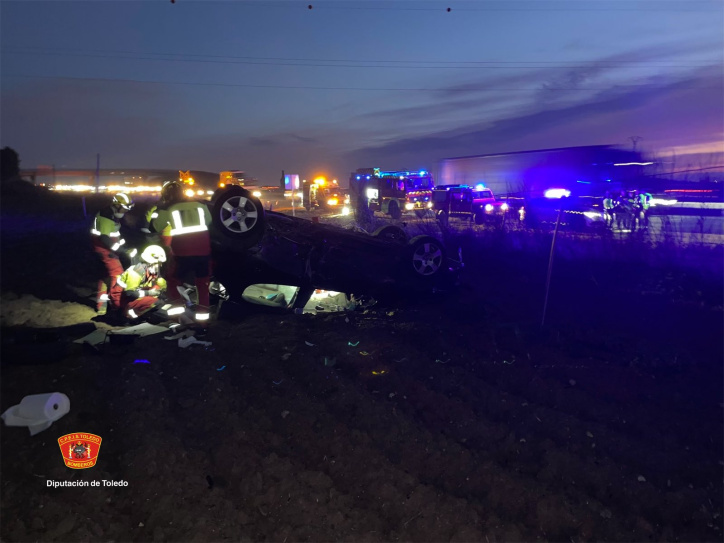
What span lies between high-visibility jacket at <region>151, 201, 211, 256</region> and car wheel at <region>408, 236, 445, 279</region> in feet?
9.50

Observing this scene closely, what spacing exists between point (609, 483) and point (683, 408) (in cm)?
143

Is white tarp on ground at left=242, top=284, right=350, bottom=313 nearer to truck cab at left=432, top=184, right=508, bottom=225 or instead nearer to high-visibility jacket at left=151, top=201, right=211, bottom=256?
high-visibility jacket at left=151, top=201, right=211, bottom=256

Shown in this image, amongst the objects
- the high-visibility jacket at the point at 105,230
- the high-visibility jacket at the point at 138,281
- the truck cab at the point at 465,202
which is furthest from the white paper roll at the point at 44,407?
the truck cab at the point at 465,202

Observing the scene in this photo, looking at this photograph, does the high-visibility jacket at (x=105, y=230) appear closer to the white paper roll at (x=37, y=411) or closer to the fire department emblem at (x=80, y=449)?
the white paper roll at (x=37, y=411)

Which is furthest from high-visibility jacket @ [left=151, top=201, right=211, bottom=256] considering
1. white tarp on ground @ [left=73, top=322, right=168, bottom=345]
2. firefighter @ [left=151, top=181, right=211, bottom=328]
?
white tarp on ground @ [left=73, top=322, right=168, bottom=345]

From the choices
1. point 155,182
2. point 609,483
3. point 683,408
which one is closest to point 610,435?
point 609,483

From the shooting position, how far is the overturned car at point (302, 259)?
5.77 meters

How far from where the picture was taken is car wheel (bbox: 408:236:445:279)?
6.78 meters

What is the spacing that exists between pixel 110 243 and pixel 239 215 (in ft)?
6.68

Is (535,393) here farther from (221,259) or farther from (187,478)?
(221,259)

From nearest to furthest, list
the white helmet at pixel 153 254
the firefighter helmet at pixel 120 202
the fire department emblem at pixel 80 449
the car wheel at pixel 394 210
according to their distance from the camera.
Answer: the fire department emblem at pixel 80 449, the firefighter helmet at pixel 120 202, the white helmet at pixel 153 254, the car wheel at pixel 394 210

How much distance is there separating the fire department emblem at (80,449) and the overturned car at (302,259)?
2.97m

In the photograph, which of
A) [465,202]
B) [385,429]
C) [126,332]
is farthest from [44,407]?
[465,202]

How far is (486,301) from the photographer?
6621 mm
